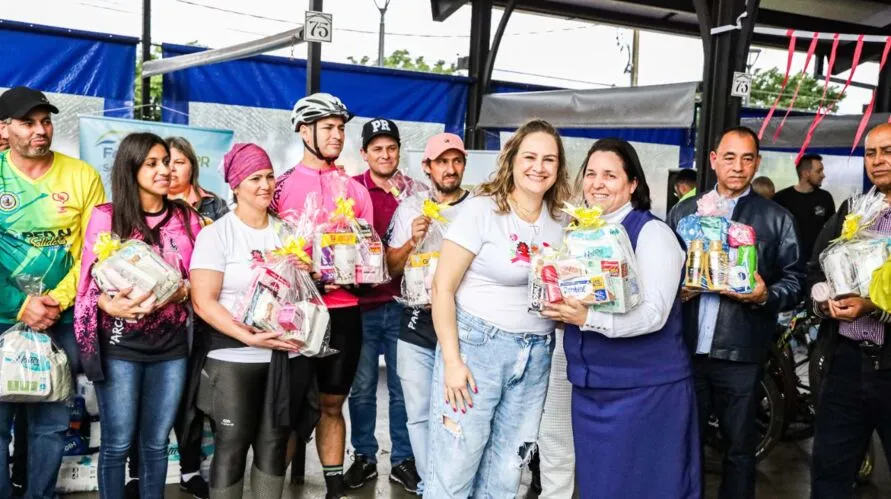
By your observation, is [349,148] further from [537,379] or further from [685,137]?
[537,379]

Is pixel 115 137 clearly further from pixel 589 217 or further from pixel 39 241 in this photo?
pixel 589 217

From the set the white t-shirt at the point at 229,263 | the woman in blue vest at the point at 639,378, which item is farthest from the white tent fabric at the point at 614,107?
the white t-shirt at the point at 229,263

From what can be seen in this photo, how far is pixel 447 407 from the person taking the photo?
2.68 meters

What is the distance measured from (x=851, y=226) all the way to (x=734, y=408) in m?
0.87

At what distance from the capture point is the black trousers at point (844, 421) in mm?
3117

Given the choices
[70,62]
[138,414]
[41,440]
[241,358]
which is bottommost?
[41,440]

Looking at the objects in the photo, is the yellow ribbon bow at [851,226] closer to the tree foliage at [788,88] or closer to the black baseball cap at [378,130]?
the black baseball cap at [378,130]

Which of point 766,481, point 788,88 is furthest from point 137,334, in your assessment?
point 788,88

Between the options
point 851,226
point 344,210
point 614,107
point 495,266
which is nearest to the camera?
point 495,266

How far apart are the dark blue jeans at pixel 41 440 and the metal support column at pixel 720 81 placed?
3.54 metres

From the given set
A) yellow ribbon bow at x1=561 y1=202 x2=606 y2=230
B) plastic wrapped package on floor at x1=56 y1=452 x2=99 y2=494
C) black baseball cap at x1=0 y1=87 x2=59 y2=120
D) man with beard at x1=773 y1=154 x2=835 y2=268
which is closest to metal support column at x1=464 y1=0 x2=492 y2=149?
man with beard at x1=773 y1=154 x2=835 y2=268

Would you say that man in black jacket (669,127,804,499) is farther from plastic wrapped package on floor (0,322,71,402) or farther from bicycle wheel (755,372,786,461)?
plastic wrapped package on floor (0,322,71,402)

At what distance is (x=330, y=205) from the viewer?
3.58m

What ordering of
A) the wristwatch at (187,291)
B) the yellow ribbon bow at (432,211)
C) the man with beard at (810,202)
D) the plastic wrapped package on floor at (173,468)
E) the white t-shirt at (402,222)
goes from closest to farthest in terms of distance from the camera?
the wristwatch at (187,291)
the yellow ribbon bow at (432,211)
the white t-shirt at (402,222)
the plastic wrapped package on floor at (173,468)
the man with beard at (810,202)
